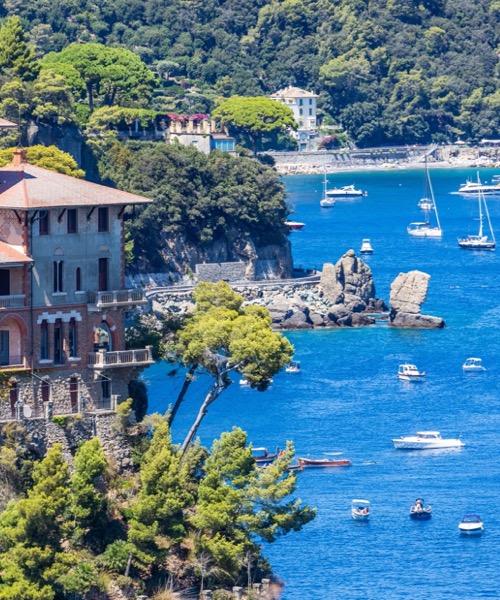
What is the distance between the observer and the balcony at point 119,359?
261 ft

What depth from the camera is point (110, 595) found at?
76000 mm

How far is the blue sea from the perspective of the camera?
94625 millimetres

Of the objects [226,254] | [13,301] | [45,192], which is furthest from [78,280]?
[226,254]

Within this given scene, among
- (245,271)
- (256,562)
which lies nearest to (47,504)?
(256,562)

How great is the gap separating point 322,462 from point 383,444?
22.7ft

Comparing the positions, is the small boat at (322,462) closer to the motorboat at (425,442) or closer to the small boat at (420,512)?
the motorboat at (425,442)

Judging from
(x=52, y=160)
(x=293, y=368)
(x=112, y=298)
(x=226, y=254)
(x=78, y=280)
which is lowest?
(x=293, y=368)

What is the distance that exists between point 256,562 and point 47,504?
8.89m

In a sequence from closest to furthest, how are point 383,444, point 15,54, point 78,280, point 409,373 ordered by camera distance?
1. point 78,280
2. point 383,444
3. point 409,373
4. point 15,54

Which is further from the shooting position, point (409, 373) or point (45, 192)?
point (409, 373)

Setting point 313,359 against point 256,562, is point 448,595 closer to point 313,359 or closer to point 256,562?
point 256,562

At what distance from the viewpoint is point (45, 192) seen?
80.0 meters

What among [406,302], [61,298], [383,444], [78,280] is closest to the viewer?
[61,298]

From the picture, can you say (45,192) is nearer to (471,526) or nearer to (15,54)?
(471,526)
